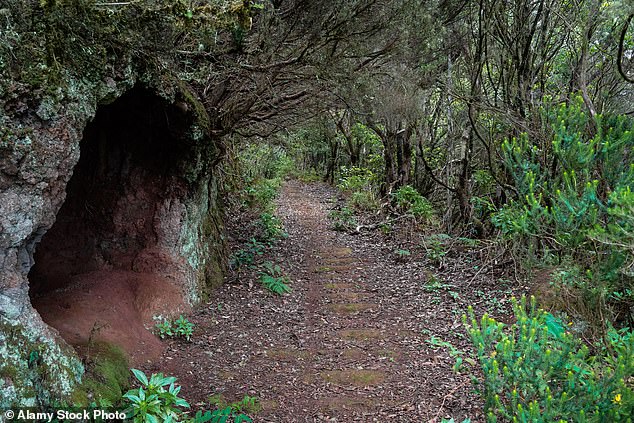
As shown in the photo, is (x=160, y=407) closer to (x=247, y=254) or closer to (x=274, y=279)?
(x=274, y=279)

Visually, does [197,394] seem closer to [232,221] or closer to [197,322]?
[197,322]

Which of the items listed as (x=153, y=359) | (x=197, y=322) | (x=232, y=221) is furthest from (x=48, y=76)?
(x=232, y=221)

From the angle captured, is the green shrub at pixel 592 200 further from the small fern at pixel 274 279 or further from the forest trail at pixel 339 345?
the small fern at pixel 274 279

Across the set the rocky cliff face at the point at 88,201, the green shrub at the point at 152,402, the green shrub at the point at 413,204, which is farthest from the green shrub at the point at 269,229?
the green shrub at the point at 152,402

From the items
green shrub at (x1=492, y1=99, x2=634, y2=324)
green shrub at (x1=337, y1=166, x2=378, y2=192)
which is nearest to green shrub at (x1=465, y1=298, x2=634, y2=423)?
green shrub at (x1=492, y1=99, x2=634, y2=324)

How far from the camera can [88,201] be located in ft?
19.5

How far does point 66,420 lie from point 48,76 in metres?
2.78

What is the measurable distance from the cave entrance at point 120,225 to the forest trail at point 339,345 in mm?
707

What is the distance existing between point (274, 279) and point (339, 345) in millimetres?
2197

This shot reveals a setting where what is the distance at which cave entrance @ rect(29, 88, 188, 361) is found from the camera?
17.4 feet

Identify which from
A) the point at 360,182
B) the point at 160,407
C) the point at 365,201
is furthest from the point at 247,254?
the point at 360,182

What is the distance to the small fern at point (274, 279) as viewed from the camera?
24.2 ft

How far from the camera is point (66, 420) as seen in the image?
3.42 metres

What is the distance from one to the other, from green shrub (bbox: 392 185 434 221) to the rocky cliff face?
16.9 ft
